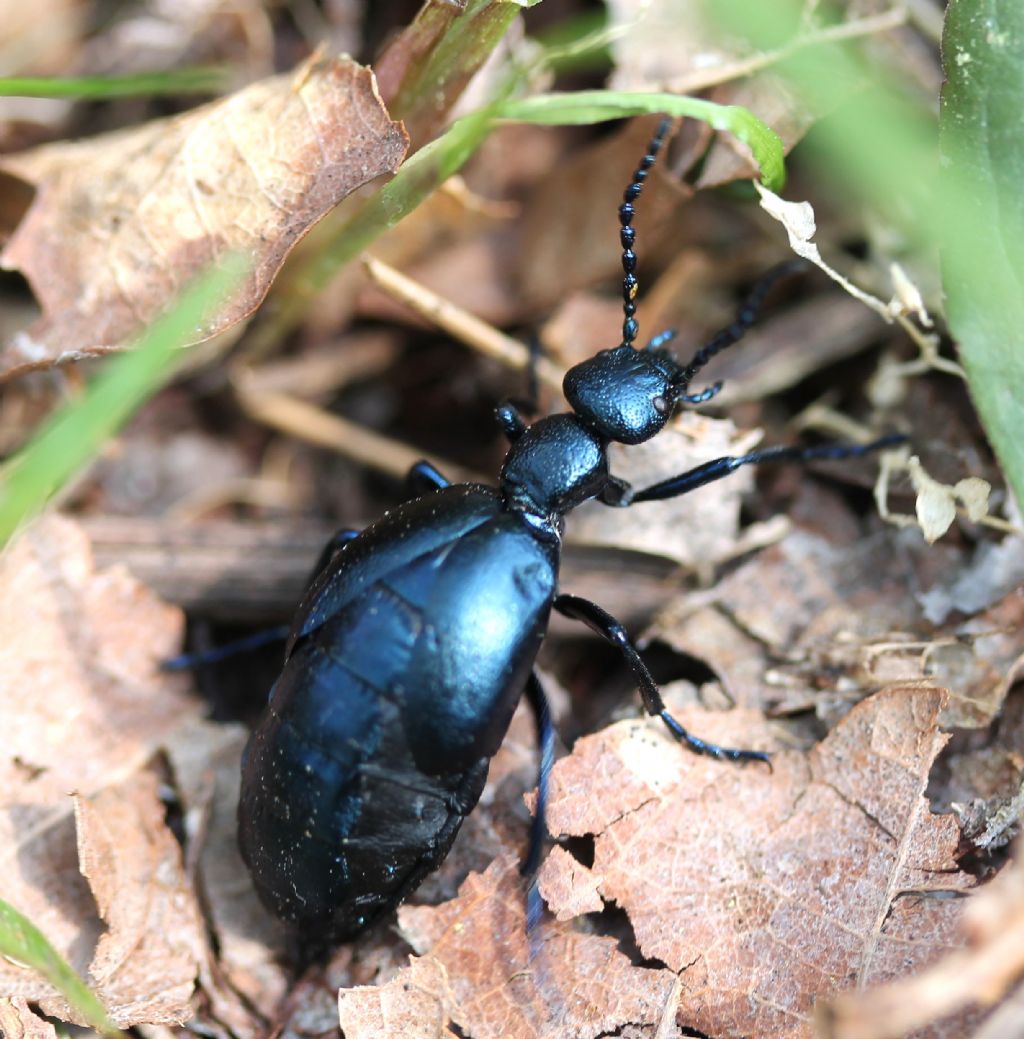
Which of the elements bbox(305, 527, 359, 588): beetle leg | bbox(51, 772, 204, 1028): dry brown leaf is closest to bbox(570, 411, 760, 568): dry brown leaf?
bbox(305, 527, 359, 588): beetle leg

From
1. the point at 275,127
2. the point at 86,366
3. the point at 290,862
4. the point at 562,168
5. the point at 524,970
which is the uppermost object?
the point at 275,127

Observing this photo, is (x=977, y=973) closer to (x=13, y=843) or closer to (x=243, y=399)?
(x=13, y=843)

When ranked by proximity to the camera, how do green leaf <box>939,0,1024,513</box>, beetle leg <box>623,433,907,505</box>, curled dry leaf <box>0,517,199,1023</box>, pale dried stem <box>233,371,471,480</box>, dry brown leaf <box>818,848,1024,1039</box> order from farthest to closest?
pale dried stem <box>233,371,471,480</box>
beetle leg <box>623,433,907,505</box>
curled dry leaf <box>0,517,199,1023</box>
green leaf <box>939,0,1024,513</box>
dry brown leaf <box>818,848,1024,1039</box>

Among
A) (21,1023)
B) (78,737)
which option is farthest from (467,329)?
(21,1023)

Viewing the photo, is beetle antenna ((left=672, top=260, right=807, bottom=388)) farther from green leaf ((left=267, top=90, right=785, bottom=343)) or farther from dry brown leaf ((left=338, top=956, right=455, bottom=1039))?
dry brown leaf ((left=338, top=956, right=455, bottom=1039))

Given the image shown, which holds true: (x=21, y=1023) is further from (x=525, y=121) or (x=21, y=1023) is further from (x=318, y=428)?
(x=525, y=121)

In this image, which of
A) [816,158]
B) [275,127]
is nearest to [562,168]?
[816,158]
